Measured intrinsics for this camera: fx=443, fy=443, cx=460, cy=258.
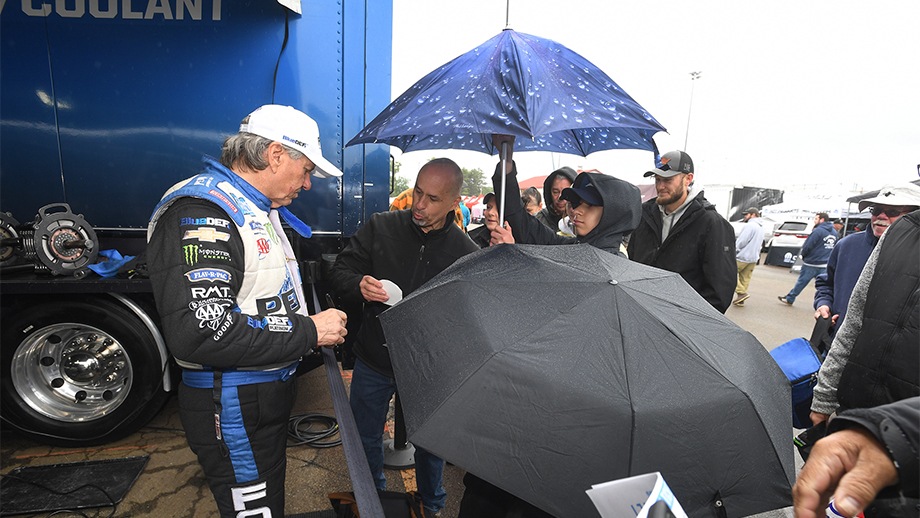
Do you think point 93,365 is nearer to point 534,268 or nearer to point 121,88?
point 121,88

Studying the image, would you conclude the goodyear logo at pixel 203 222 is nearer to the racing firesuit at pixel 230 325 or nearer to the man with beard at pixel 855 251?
the racing firesuit at pixel 230 325

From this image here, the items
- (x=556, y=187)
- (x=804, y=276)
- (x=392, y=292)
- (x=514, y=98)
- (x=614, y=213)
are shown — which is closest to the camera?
(x=514, y=98)

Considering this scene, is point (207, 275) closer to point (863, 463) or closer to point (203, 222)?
point (203, 222)

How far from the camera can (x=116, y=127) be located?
3.04 metres

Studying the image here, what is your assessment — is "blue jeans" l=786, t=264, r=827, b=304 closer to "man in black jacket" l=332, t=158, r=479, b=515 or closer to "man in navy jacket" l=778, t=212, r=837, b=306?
"man in navy jacket" l=778, t=212, r=837, b=306

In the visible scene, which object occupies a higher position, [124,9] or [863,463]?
[124,9]

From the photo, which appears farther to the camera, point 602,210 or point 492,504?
point 602,210

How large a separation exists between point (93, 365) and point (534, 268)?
10.3ft

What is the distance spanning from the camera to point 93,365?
295 centimetres

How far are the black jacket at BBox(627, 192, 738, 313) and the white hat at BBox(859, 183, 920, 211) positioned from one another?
2.92 ft

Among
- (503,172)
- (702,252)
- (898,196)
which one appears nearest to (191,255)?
(503,172)

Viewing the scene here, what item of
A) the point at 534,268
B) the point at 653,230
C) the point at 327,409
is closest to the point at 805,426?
the point at 653,230

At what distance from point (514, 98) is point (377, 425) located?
6.07ft

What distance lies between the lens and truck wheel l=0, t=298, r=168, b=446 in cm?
280
